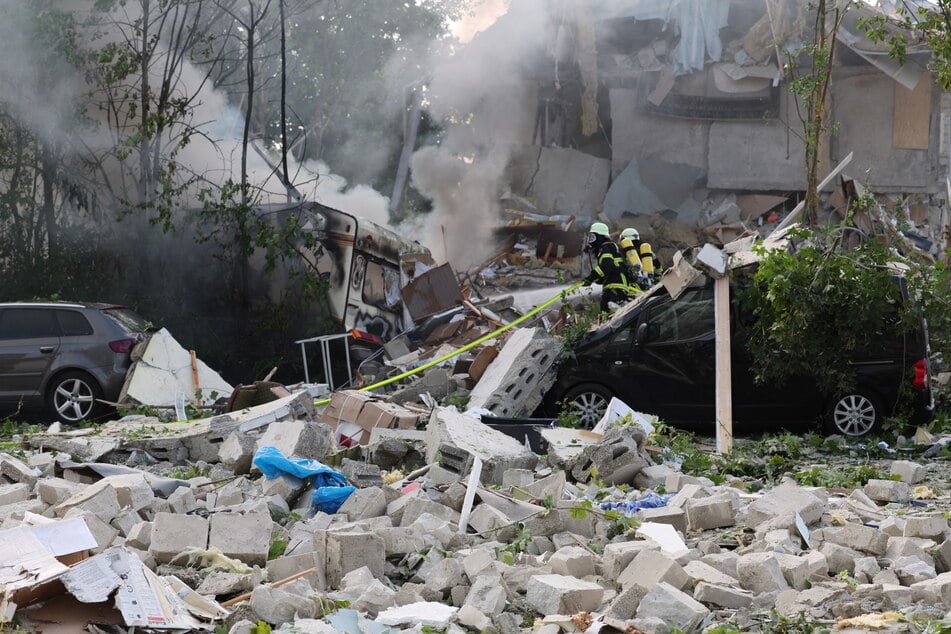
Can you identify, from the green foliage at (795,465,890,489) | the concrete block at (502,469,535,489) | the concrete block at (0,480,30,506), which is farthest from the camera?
the green foliage at (795,465,890,489)

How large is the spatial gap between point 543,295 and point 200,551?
443 inches

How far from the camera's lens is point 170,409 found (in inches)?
512

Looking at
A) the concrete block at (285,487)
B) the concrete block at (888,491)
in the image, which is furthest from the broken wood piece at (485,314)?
the concrete block at (888,491)

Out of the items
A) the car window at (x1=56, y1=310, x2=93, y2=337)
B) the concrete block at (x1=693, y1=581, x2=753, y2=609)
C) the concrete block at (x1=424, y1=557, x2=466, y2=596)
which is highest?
the car window at (x1=56, y1=310, x2=93, y2=337)

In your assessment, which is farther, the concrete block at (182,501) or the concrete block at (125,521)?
the concrete block at (182,501)

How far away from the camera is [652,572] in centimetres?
519

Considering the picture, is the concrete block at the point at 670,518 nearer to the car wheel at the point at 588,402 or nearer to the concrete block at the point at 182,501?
the concrete block at the point at 182,501

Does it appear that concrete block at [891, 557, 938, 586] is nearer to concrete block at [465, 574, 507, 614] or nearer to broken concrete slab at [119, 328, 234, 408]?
concrete block at [465, 574, 507, 614]

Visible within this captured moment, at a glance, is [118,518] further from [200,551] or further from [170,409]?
[170,409]

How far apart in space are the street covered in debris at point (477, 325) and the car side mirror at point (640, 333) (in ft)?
0.13

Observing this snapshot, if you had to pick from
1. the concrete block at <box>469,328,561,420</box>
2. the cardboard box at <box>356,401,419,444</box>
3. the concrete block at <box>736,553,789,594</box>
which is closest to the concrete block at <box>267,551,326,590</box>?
the concrete block at <box>736,553,789,594</box>

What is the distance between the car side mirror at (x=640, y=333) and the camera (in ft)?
36.6

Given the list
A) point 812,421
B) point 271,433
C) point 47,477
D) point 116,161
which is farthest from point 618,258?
point 116,161

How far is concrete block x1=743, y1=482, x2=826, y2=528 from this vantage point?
645cm
